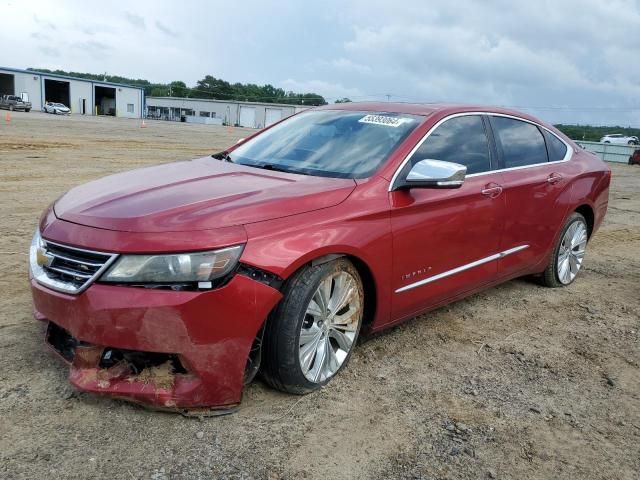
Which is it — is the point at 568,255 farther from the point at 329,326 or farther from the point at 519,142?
the point at 329,326

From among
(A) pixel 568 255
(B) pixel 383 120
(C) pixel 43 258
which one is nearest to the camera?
(C) pixel 43 258

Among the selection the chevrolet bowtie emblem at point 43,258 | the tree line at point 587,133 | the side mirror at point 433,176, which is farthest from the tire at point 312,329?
the tree line at point 587,133

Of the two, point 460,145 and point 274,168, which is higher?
point 460,145

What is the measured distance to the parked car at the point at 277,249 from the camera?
261 centimetres

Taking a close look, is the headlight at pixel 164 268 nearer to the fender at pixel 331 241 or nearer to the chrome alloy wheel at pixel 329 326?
the fender at pixel 331 241

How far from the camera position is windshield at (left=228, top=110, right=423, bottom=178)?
11.8 feet

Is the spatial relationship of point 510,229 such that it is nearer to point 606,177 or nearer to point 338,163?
point 338,163

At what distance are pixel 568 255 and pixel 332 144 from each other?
2.86 meters

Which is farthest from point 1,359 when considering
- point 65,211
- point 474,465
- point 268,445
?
point 474,465

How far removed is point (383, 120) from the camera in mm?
3980

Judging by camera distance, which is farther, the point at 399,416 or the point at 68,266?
the point at 399,416

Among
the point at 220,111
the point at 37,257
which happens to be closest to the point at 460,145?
the point at 37,257

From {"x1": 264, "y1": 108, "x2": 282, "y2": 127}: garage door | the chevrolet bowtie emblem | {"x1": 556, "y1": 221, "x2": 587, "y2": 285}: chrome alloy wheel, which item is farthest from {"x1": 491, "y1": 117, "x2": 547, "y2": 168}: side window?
{"x1": 264, "y1": 108, "x2": 282, "y2": 127}: garage door

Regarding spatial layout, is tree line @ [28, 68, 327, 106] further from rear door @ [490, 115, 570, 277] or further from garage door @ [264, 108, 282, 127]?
rear door @ [490, 115, 570, 277]
